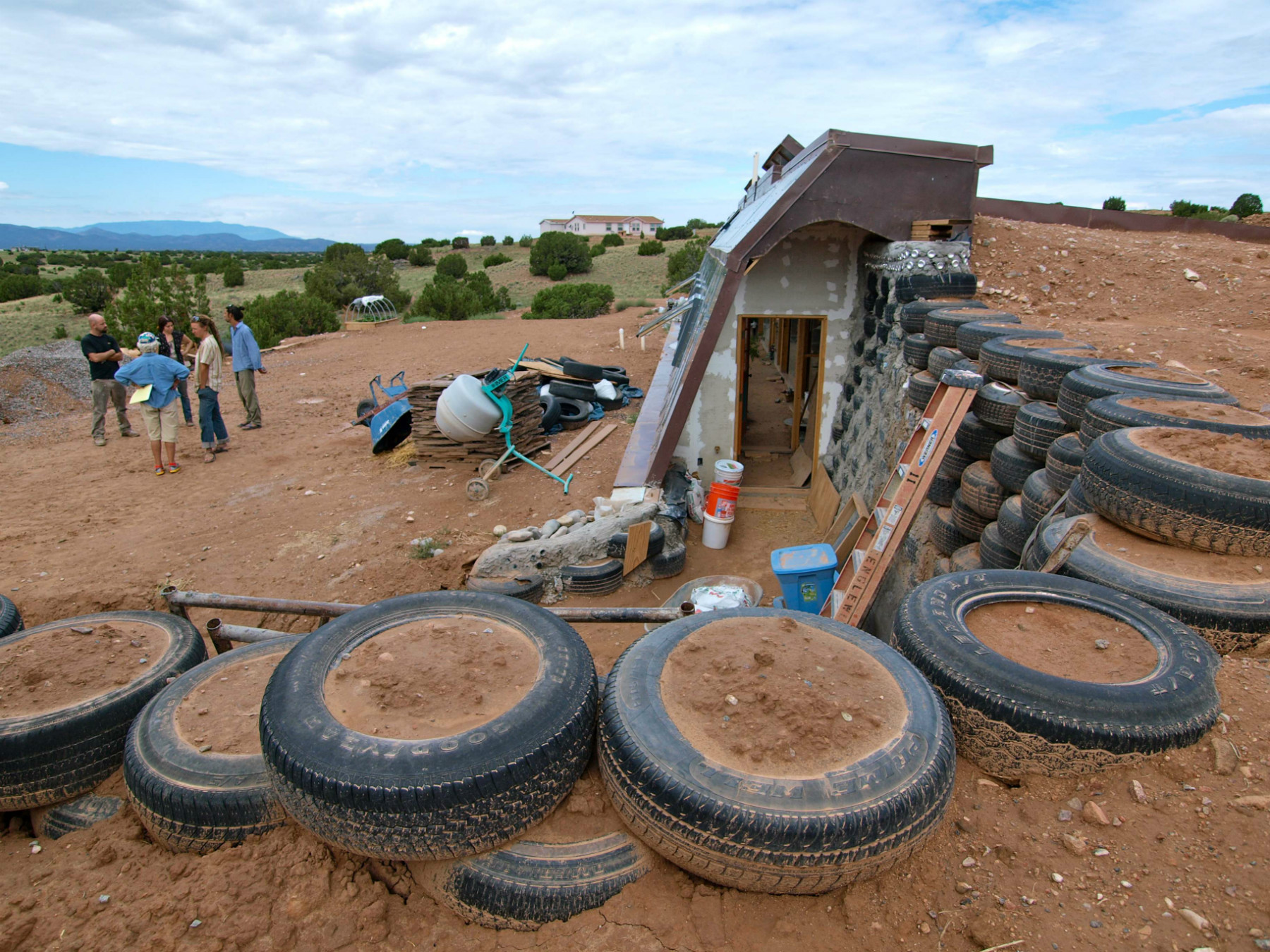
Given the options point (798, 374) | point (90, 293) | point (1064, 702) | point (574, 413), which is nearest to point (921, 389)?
point (1064, 702)

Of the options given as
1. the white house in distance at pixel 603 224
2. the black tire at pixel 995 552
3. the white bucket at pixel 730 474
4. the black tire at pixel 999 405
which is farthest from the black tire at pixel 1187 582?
the white house in distance at pixel 603 224

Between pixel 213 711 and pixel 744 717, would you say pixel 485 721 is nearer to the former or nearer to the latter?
pixel 744 717

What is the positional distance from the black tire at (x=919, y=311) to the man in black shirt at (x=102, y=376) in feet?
35.8

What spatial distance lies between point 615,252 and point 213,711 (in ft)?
152

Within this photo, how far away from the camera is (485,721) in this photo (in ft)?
8.02

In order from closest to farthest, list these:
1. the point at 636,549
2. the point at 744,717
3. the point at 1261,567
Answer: the point at 744,717, the point at 1261,567, the point at 636,549

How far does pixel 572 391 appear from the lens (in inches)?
456

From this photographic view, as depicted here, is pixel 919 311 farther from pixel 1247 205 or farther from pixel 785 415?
pixel 1247 205

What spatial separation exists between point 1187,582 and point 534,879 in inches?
117

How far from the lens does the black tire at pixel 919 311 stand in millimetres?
7094

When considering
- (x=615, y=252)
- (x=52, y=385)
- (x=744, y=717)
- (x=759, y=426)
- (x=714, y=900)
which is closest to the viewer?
(x=714, y=900)

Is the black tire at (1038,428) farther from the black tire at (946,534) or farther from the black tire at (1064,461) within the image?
the black tire at (946,534)

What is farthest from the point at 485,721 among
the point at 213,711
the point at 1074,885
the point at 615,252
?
the point at 615,252

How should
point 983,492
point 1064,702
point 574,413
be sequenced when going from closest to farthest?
point 1064,702 < point 983,492 < point 574,413
